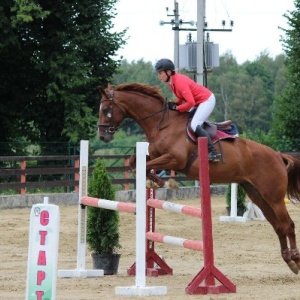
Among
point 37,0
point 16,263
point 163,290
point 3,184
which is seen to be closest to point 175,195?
point 3,184

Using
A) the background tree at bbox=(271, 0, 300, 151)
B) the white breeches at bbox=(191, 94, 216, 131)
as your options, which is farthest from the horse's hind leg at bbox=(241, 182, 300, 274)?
the background tree at bbox=(271, 0, 300, 151)

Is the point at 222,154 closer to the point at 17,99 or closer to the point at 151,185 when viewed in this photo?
the point at 151,185

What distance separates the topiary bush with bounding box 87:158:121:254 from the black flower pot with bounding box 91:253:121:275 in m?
0.06

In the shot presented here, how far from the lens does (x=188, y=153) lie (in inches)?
440

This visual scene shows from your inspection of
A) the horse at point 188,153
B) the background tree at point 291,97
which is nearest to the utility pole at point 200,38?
the background tree at point 291,97

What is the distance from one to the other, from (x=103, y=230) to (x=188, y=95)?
1761 mm

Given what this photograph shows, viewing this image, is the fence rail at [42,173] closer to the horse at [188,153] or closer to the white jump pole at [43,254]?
the horse at [188,153]

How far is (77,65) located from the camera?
29.6 m

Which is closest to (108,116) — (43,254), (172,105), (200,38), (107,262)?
(172,105)

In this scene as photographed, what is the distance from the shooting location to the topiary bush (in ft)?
37.4

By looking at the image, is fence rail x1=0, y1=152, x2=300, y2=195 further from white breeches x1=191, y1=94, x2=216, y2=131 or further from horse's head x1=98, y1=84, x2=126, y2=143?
white breeches x1=191, y1=94, x2=216, y2=131

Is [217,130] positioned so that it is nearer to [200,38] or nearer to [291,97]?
[200,38]

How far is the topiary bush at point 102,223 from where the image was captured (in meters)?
11.4

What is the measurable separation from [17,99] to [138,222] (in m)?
21.5
